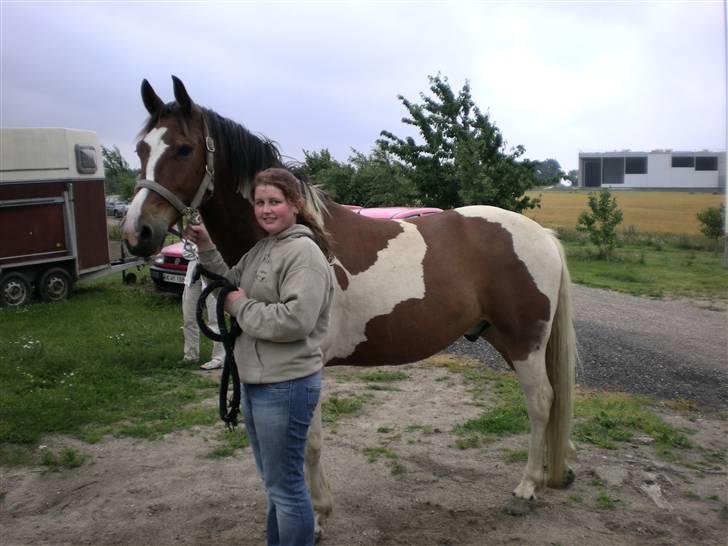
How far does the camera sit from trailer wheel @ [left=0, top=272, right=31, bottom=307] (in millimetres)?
Result: 9898

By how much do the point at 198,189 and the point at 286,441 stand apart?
47.8 inches

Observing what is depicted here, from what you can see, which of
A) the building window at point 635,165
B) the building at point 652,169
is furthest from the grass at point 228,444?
the building window at point 635,165

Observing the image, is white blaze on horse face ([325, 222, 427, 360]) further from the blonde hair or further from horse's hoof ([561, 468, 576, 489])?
horse's hoof ([561, 468, 576, 489])

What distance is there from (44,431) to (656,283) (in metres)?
12.1

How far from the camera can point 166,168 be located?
2561 mm

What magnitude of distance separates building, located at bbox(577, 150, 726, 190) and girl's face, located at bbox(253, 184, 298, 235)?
34.9m

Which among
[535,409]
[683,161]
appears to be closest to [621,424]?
[535,409]

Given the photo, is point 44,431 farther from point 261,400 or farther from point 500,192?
point 500,192

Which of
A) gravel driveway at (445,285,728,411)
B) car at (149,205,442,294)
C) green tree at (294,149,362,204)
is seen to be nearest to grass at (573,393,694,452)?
gravel driveway at (445,285,728,411)

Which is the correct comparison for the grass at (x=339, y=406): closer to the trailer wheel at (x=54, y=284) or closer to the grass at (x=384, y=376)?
the grass at (x=384, y=376)

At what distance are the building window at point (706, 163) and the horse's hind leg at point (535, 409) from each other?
1355 inches

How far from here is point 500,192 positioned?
50.9 feet

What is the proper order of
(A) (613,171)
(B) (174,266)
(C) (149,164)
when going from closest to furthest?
(C) (149,164), (B) (174,266), (A) (613,171)

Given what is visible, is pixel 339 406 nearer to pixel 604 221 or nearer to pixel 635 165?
pixel 604 221
